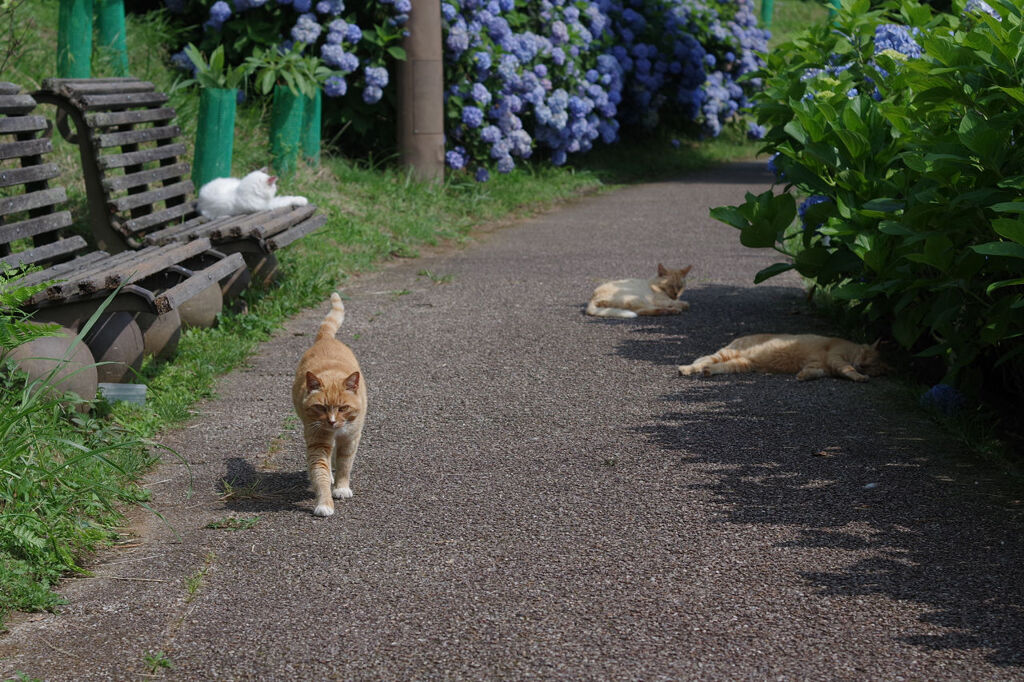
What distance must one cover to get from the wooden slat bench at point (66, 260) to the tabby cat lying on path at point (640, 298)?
226cm

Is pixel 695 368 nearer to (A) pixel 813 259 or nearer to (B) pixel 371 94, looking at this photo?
(A) pixel 813 259

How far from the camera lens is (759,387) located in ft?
17.5

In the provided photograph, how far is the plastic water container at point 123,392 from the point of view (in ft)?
16.2

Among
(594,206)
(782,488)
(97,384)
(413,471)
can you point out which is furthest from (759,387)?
(594,206)

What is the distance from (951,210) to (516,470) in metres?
2.02

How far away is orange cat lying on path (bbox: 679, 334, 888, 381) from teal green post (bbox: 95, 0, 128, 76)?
19.0ft

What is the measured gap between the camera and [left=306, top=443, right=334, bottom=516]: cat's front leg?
396cm

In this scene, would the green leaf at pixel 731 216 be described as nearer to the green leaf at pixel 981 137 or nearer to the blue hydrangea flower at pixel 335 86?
the green leaf at pixel 981 137

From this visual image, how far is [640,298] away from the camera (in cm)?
680

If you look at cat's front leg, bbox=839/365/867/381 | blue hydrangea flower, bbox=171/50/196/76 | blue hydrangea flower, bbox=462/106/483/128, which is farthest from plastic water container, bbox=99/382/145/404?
blue hydrangea flower, bbox=462/106/483/128

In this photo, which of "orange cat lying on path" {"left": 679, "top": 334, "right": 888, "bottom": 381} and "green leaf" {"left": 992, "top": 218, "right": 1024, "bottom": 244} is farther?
"orange cat lying on path" {"left": 679, "top": 334, "right": 888, "bottom": 381}

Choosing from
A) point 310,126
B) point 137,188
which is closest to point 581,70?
point 310,126

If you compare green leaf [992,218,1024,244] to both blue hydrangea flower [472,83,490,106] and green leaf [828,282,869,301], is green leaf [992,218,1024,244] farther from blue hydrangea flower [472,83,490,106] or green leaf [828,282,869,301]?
blue hydrangea flower [472,83,490,106]

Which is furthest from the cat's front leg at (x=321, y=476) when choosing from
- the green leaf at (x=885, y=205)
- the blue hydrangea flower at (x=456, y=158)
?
the blue hydrangea flower at (x=456, y=158)
